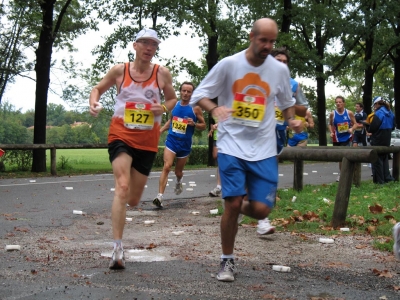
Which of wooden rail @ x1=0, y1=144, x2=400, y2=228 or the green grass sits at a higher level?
wooden rail @ x1=0, y1=144, x2=400, y2=228

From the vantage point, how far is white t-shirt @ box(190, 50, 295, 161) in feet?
17.4

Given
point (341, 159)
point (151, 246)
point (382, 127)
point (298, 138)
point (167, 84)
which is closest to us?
point (167, 84)

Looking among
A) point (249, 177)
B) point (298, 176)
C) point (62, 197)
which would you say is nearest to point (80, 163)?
point (62, 197)

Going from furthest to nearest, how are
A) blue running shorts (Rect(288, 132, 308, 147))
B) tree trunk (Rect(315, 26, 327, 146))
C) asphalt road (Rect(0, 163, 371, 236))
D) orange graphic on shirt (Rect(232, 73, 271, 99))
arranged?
tree trunk (Rect(315, 26, 327, 146)) → blue running shorts (Rect(288, 132, 308, 147)) → asphalt road (Rect(0, 163, 371, 236)) → orange graphic on shirt (Rect(232, 73, 271, 99))

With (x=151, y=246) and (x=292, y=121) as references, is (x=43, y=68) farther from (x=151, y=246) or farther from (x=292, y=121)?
(x=292, y=121)

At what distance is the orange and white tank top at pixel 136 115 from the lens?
6188 mm

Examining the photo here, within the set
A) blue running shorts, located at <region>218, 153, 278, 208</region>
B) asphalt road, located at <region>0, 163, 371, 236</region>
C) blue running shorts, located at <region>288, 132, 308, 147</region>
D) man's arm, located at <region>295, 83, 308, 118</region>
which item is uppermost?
man's arm, located at <region>295, 83, 308, 118</region>

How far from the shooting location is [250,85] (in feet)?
17.6

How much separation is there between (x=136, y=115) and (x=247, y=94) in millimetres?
1287

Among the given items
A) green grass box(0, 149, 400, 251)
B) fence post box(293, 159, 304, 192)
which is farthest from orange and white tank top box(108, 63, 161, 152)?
fence post box(293, 159, 304, 192)

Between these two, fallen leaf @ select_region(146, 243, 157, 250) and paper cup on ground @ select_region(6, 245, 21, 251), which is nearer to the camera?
paper cup on ground @ select_region(6, 245, 21, 251)

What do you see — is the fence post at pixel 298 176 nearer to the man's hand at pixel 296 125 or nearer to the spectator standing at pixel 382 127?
the spectator standing at pixel 382 127

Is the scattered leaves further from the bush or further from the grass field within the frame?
the bush

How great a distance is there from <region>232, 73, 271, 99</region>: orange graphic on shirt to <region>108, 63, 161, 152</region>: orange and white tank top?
1.17m
